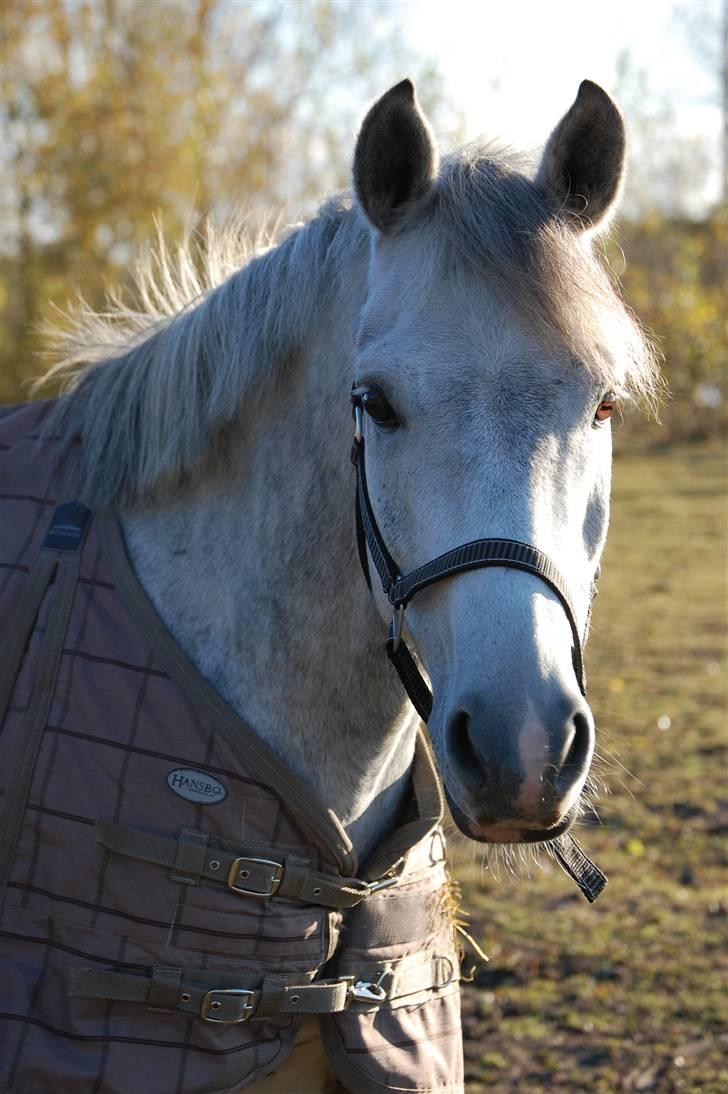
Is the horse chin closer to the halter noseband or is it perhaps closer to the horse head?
the horse head

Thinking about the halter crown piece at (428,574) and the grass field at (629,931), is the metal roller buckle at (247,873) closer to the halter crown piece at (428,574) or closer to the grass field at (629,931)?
the halter crown piece at (428,574)

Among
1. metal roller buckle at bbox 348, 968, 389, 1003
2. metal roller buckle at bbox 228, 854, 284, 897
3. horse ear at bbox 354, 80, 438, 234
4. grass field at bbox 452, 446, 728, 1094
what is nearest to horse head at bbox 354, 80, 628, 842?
horse ear at bbox 354, 80, 438, 234

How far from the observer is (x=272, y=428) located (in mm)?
2223

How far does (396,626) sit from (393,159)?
35.2 inches

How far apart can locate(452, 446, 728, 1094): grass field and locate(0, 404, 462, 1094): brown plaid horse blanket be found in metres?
0.45

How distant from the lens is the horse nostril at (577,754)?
159cm

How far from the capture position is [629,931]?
14.6 feet

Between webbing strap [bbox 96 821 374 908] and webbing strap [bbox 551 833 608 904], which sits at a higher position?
webbing strap [bbox 551 833 608 904]

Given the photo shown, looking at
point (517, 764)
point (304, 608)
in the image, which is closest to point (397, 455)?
point (304, 608)

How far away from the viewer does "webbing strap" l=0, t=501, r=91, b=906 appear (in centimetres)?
202

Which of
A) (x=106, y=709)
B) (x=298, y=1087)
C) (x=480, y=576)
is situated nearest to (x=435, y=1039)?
(x=298, y=1087)

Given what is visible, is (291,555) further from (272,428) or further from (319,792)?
(319,792)

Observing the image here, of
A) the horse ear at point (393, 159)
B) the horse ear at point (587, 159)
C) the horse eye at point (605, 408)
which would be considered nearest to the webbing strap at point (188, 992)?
the horse eye at point (605, 408)

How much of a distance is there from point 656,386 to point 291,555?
0.85 m
